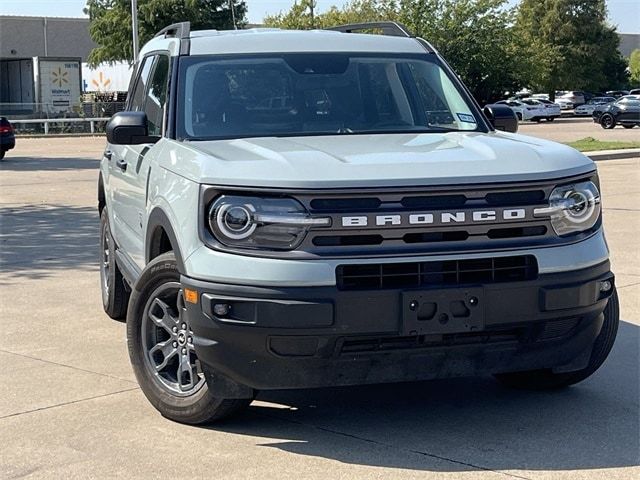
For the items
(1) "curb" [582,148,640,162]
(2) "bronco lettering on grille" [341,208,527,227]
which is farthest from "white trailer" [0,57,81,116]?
(2) "bronco lettering on grille" [341,208,527,227]

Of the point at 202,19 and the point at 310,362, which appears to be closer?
the point at 310,362

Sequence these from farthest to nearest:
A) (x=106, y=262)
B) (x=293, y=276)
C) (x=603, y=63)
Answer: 1. (x=603, y=63)
2. (x=106, y=262)
3. (x=293, y=276)

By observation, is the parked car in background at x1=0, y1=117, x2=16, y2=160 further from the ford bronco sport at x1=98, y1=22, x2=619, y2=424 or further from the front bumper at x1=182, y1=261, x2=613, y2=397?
the front bumper at x1=182, y1=261, x2=613, y2=397

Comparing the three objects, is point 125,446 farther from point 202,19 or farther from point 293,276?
point 202,19

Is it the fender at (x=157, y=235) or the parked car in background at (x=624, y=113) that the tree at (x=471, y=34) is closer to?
the parked car in background at (x=624, y=113)

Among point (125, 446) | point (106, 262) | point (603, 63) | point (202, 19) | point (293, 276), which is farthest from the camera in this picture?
point (603, 63)

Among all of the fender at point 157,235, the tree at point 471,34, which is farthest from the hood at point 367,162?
the tree at point 471,34

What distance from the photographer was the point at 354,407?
548 centimetres

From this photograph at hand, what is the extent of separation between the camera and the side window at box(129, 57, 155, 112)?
707cm

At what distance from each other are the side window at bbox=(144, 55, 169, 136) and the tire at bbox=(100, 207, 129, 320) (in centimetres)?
122

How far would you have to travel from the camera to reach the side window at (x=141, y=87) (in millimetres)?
7066

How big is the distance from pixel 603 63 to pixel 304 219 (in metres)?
83.3

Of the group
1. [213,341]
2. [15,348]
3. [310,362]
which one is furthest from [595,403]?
[15,348]

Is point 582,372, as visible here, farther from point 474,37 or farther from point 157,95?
point 474,37
